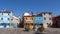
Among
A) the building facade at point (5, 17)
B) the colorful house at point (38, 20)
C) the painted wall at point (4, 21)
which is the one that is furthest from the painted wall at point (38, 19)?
the painted wall at point (4, 21)

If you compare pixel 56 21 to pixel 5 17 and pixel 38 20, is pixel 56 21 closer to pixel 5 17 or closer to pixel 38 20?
pixel 38 20

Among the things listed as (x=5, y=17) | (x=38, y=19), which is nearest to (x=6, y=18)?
(x=5, y=17)

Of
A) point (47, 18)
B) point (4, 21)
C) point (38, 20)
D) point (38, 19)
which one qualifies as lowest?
point (4, 21)

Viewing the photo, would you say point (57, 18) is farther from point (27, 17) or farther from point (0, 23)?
point (0, 23)

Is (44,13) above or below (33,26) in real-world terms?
above

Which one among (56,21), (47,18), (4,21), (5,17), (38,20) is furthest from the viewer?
(56,21)

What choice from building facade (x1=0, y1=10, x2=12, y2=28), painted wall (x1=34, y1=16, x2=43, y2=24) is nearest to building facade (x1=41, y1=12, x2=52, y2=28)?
painted wall (x1=34, y1=16, x2=43, y2=24)

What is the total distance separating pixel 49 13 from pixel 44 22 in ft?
16.3

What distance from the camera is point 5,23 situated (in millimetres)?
68875

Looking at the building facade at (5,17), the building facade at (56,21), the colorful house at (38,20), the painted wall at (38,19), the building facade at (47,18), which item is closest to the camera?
the colorful house at (38,20)

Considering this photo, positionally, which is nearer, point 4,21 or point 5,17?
point 4,21

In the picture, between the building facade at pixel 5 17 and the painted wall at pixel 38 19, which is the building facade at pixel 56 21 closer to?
the painted wall at pixel 38 19

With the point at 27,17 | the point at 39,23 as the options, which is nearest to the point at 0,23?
the point at 27,17

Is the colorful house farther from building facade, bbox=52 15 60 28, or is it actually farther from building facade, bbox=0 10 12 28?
building facade, bbox=0 10 12 28
